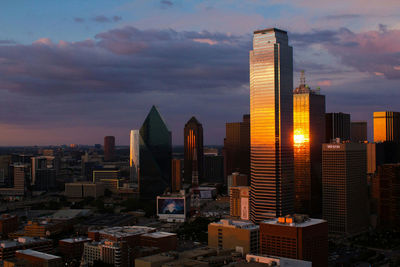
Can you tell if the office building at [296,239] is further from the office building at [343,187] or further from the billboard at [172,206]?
the billboard at [172,206]

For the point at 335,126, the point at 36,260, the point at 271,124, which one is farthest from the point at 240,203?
the point at 36,260

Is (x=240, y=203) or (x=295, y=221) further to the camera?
(x=240, y=203)

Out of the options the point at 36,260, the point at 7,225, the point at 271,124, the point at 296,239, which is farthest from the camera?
the point at 7,225

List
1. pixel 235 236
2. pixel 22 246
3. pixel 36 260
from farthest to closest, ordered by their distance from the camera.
Result: pixel 235 236
pixel 22 246
pixel 36 260

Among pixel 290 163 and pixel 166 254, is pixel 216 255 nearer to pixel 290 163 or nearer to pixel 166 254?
pixel 166 254

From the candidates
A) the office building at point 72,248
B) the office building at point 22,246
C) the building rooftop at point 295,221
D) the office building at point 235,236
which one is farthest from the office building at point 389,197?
the office building at point 22,246

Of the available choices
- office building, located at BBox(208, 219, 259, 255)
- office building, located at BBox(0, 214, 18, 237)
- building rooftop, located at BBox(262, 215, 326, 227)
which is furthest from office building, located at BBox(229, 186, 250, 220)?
office building, located at BBox(0, 214, 18, 237)

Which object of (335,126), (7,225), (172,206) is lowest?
(7,225)

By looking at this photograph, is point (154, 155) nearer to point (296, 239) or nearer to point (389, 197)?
point (389, 197)
